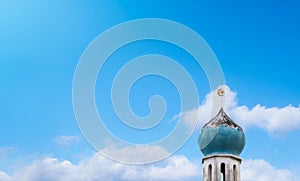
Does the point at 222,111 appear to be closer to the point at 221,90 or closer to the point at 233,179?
the point at 221,90

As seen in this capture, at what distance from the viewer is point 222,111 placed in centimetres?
2894

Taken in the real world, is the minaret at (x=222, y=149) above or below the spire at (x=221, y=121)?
below

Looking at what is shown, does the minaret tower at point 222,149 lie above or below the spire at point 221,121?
below

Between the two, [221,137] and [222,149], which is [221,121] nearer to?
[221,137]

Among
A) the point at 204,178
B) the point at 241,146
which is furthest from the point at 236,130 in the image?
the point at 204,178

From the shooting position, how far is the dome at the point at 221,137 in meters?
27.6

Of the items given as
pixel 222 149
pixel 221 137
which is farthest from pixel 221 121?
pixel 222 149

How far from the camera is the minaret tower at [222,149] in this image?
27.2 metres

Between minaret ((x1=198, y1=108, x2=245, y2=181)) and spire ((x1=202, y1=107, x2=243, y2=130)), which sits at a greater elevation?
spire ((x1=202, y1=107, x2=243, y2=130))

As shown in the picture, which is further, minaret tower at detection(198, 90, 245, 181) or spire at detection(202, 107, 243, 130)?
spire at detection(202, 107, 243, 130)

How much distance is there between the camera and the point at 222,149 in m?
27.6

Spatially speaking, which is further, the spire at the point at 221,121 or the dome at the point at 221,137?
the spire at the point at 221,121

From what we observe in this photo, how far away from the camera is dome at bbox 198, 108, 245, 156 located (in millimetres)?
27578

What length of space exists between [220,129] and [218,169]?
2.01 m
